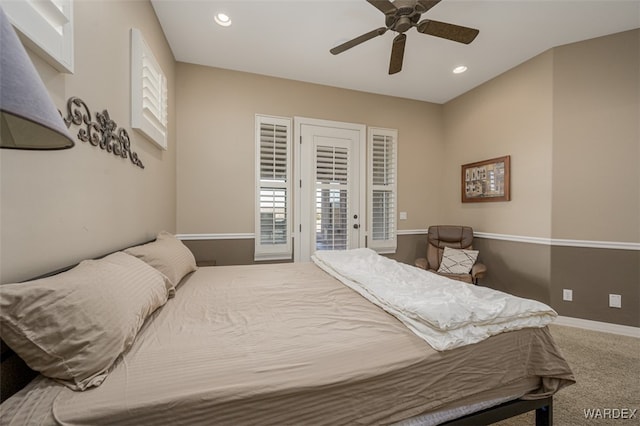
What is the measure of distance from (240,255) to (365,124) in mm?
2552

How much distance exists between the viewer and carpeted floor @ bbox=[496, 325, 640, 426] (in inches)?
56.6

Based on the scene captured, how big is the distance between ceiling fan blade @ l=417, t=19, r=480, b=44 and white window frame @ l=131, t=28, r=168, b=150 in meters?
2.07

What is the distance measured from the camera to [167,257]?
1611 mm

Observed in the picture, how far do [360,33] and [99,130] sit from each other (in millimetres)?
2376

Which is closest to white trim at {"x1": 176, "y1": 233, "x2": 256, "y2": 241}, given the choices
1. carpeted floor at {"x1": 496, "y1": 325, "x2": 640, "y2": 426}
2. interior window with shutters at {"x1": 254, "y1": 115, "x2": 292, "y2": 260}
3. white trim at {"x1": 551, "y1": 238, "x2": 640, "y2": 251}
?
interior window with shutters at {"x1": 254, "y1": 115, "x2": 292, "y2": 260}

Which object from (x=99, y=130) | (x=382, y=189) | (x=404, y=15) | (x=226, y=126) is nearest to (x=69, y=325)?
(x=99, y=130)

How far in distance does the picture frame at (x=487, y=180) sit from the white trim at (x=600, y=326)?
1.41m

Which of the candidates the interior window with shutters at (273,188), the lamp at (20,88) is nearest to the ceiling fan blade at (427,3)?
the interior window with shutters at (273,188)

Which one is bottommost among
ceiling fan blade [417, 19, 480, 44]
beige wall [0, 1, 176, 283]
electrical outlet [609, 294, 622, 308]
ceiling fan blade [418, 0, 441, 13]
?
electrical outlet [609, 294, 622, 308]

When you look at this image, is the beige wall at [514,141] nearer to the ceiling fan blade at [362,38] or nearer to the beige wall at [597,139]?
the beige wall at [597,139]

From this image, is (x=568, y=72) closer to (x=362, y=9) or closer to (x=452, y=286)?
(x=362, y=9)

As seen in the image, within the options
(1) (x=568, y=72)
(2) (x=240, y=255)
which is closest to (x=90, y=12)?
(2) (x=240, y=255)

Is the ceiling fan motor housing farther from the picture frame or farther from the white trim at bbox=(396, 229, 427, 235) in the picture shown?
the white trim at bbox=(396, 229, 427, 235)

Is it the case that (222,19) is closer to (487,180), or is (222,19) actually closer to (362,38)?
(362,38)
